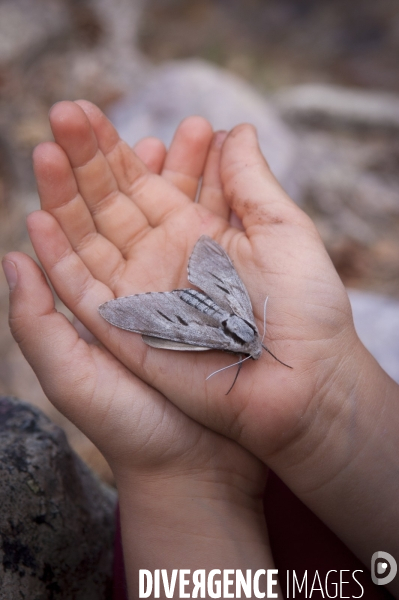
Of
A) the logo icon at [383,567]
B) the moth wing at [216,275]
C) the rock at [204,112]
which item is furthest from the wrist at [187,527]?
the rock at [204,112]

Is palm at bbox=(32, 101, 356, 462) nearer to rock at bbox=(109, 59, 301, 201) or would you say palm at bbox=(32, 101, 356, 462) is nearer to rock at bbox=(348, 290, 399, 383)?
rock at bbox=(348, 290, 399, 383)

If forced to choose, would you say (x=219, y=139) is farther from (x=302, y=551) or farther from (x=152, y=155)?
(x=302, y=551)

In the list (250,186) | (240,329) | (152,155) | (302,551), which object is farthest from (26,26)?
(302,551)

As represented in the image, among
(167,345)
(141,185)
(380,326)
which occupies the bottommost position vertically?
(167,345)

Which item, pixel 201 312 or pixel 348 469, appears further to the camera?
pixel 201 312

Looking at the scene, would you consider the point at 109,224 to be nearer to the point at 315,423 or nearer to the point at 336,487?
Result: the point at 315,423
